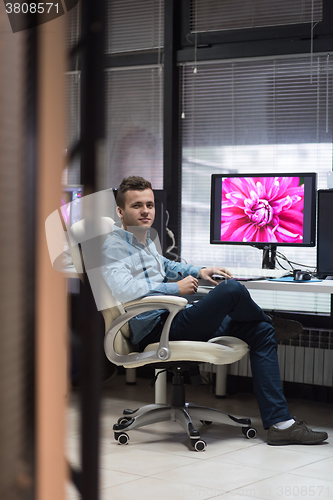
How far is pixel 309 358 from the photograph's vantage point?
3305mm

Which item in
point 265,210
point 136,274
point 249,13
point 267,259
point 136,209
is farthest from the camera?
point 249,13

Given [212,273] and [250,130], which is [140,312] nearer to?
[212,273]

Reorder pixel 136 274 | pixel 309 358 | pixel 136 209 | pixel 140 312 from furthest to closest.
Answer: pixel 309 358, pixel 136 209, pixel 136 274, pixel 140 312

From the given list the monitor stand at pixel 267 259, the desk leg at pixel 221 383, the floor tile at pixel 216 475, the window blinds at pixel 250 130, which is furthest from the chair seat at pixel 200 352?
the window blinds at pixel 250 130

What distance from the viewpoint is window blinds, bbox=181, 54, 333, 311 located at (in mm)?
3361

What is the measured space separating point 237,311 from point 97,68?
213cm

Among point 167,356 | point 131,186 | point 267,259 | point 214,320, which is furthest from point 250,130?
point 167,356

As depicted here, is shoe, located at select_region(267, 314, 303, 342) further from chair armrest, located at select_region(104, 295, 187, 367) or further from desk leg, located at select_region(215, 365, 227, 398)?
chair armrest, located at select_region(104, 295, 187, 367)

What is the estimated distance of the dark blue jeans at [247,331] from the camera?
248cm

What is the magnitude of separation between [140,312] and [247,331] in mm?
563

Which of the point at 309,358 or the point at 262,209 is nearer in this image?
the point at 262,209

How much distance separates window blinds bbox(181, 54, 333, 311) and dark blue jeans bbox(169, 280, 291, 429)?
912 millimetres

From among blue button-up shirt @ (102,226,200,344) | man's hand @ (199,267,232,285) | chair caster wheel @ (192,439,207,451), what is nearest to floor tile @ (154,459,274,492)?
chair caster wheel @ (192,439,207,451)

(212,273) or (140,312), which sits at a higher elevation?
(212,273)
